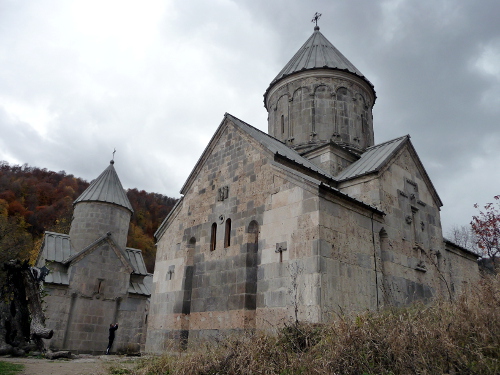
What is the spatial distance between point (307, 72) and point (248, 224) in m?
7.26

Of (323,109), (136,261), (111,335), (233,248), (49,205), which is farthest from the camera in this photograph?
(49,205)

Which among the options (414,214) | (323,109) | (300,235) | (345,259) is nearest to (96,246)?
(323,109)

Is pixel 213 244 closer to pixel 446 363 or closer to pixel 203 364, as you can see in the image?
pixel 203 364

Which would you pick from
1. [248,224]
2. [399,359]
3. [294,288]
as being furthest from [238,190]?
[399,359]

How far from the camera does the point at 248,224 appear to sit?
9.25 meters

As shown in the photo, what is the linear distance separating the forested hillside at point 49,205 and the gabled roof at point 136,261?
1473 centimetres

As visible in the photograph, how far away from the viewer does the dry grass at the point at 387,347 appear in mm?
4012

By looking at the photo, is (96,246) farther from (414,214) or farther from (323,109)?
(414,214)

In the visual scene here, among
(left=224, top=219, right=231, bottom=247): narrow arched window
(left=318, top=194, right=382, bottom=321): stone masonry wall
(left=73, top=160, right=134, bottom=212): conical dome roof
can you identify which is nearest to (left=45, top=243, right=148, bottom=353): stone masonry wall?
(left=73, top=160, right=134, bottom=212): conical dome roof

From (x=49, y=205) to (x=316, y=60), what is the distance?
37.1m

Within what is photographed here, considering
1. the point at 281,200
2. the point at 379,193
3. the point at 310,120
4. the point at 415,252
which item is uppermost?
the point at 310,120

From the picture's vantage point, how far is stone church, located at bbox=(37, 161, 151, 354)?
14.6 m

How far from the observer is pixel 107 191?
17.7 meters

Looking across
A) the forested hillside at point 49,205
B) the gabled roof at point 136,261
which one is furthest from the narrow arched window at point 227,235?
the forested hillside at point 49,205
